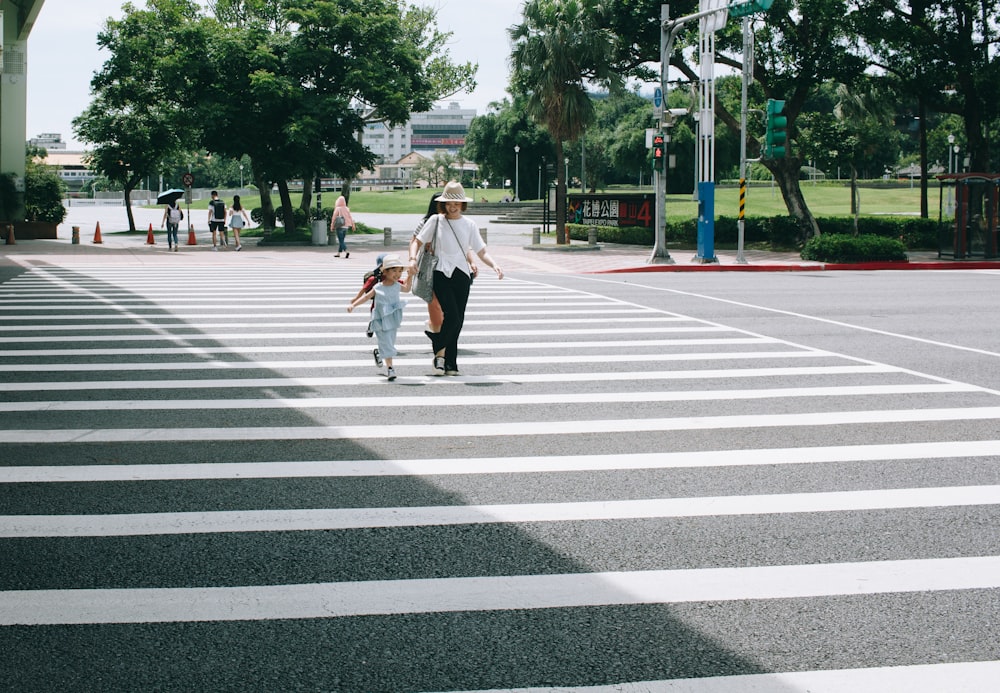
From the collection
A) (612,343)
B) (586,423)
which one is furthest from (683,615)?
(612,343)

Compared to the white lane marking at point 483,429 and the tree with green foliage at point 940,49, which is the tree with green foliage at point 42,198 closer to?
the tree with green foliage at point 940,49

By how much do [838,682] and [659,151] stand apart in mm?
24796

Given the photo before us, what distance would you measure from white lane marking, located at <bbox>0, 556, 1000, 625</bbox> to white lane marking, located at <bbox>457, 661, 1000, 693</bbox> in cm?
75

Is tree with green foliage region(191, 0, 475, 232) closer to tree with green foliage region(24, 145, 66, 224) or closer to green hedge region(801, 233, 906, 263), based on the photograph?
tree with green foliage region(24, 145, 66, 224)

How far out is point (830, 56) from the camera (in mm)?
31609

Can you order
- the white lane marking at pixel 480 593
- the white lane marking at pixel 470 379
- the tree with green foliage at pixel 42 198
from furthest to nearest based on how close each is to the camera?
the tree with green foliage at pixel 42 198 → the white lane marking at pixel 470 379 → the white lane marking at pixel 480 593

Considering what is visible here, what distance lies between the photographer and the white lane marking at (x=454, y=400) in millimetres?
8883

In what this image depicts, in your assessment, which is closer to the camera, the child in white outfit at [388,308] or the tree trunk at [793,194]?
the child in white outfit at [388,308]

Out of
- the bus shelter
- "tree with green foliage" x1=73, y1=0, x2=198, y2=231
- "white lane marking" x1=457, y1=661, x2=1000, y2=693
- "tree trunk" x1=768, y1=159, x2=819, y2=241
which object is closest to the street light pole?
"tree with green foliage" x1=73, y1=0, x2=198, y2=231

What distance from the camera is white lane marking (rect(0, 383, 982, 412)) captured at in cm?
888

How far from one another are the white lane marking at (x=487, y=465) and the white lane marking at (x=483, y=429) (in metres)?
0.77

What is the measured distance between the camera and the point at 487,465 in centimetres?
693

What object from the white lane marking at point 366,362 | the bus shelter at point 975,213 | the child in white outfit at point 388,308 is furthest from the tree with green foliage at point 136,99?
the child in white outfit at point 388,308

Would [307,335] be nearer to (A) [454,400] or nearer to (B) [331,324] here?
(B) [331,324]
